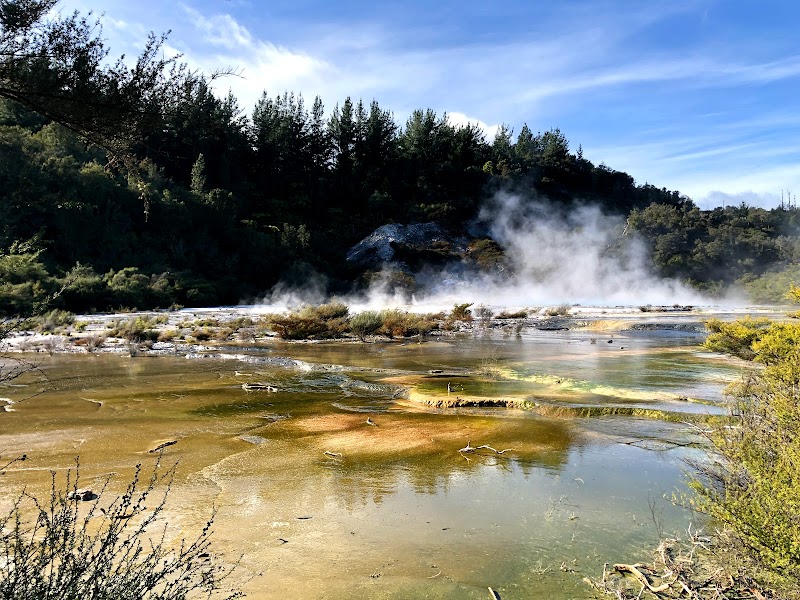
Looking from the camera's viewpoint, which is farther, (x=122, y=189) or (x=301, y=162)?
(x=301, y=162)

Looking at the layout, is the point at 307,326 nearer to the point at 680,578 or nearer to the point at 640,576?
the point at 640,576

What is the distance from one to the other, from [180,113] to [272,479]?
408 centimetres

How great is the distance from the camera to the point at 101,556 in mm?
2965

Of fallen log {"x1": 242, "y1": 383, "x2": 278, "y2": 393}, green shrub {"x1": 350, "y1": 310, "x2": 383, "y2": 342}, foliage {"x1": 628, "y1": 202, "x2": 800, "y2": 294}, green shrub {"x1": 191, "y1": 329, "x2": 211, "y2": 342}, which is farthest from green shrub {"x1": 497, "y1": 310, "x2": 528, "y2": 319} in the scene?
foliage {"x1": 628, "y1": 202, "x2": 800, "y2": 294}

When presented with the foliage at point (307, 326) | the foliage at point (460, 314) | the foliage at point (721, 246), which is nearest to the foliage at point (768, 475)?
the foliage at point (307, 326)

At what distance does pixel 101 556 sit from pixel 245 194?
2266 inches

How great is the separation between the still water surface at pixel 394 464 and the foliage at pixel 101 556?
350 millimetres

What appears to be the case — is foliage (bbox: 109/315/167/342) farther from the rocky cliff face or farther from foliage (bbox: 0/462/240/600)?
the rocky cliff face

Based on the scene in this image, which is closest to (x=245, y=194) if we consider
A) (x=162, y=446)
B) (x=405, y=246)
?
(x=405, y=246)

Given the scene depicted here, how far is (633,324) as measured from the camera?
92.7ft

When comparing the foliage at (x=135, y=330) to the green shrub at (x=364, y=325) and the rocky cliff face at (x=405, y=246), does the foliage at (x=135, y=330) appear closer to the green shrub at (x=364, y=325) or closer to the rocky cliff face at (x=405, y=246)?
the green shrub at (x=364, y=325)

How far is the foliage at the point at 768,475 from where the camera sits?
362 centimetres

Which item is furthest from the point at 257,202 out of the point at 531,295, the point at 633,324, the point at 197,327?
the point at 633,324

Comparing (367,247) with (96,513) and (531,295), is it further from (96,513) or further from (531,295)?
(96,513)
